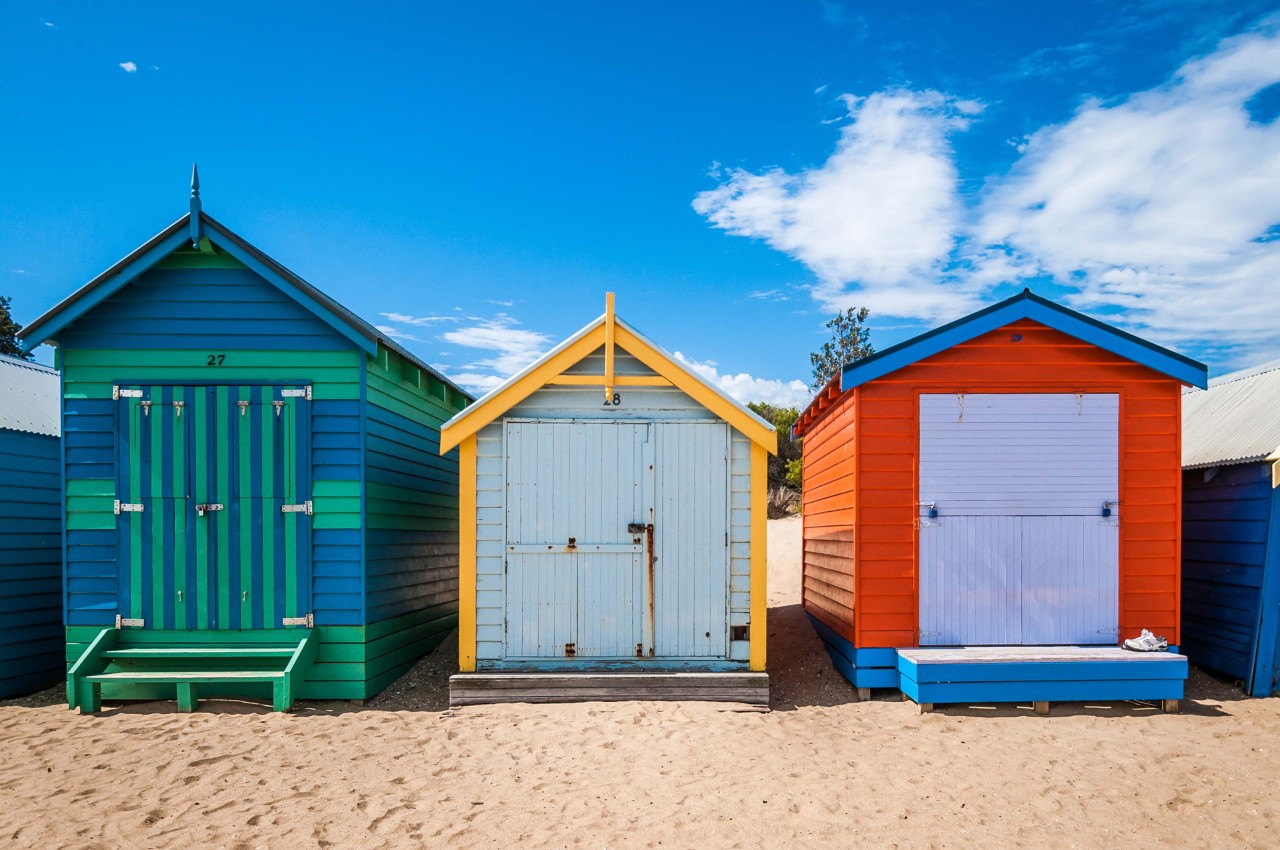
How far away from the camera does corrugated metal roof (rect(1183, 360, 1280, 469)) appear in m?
8.38

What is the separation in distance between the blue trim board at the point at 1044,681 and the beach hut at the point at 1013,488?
398mm

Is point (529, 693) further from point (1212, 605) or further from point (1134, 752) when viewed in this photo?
point (1212, 605)

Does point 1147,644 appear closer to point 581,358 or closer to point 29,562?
point 581,358

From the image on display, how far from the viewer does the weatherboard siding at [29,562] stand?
830 cm

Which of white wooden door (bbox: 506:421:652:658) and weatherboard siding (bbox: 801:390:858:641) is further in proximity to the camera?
weatherboard siding (bbox: 801:390:858:641)

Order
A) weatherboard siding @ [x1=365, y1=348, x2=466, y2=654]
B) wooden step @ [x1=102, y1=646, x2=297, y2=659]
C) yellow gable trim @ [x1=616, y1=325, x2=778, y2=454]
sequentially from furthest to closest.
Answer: weatherboard siding @ [x1=365, y1=348, x2=466, y2=654] → yellow gable trim @ [x1=616, y1=325, x2=778, y2=454] → wooden step @ [x1=102, y1=646, x2=297, y2=659]

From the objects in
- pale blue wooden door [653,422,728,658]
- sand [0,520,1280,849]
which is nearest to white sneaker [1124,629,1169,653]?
sand [0,520,1280,849]

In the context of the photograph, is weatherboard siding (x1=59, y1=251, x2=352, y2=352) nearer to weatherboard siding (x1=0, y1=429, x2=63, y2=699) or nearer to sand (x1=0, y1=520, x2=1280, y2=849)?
weatherboard siding (x1=0, y1=429, x2=63, y2=699)

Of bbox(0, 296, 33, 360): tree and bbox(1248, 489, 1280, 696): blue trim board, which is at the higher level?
bbox(0, 296, 33, 360): tree

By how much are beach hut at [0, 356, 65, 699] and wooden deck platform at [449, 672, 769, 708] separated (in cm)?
499

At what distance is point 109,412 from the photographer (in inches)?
310

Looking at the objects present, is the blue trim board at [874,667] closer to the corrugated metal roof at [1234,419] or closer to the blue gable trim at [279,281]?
the corrugated metal roof at [1234,419]

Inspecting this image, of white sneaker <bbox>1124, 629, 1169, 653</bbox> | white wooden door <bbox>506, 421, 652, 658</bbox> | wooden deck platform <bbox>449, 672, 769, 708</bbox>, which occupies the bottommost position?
wooden deck platform <bbox>449, 672, 769, 708</bbox>

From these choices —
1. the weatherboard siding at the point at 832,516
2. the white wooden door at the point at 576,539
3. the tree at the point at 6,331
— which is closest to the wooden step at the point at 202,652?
the white wooden door at the point at 576,539
